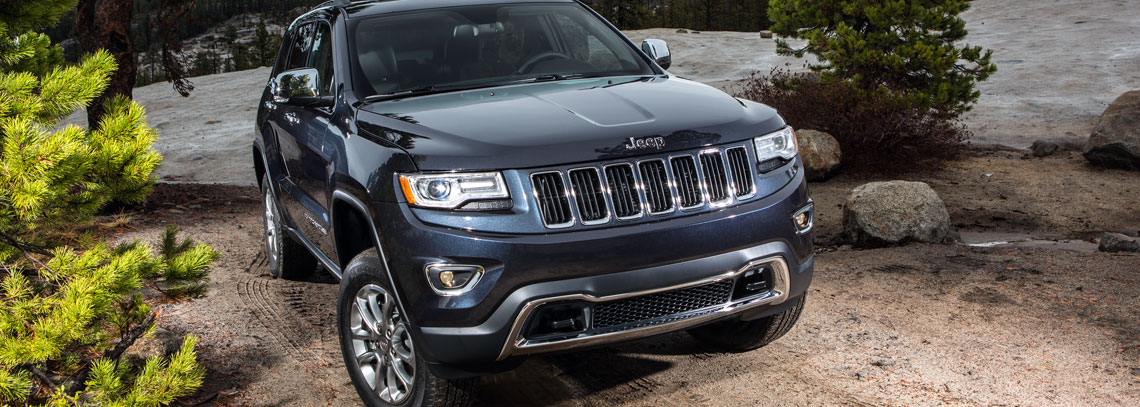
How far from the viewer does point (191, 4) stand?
10.6m

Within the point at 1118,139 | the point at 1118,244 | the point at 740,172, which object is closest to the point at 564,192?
the point at 740,172

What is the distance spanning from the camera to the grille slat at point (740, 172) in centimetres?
369

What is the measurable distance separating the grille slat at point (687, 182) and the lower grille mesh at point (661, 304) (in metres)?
0.33

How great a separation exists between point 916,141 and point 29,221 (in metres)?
9.89

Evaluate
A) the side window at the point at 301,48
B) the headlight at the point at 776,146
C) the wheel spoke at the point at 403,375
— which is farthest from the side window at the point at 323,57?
the headlight at the point at 776,146

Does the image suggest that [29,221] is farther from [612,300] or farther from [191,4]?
[191,4]

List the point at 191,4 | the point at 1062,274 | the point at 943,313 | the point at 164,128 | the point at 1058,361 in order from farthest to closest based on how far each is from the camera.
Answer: the point at 164,128, the point at 191,4, the point at 1062,274, the point at 943,313, the point at 1058,361

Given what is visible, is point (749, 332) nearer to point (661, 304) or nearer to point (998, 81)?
point (661, 304)

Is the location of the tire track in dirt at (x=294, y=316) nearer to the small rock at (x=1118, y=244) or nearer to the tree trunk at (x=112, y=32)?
the tree trunk at (x=112, y=32)

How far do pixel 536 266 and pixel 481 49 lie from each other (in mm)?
1977

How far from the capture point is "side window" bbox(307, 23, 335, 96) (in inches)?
190

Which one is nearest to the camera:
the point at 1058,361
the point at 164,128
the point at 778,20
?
the point at 1058,361

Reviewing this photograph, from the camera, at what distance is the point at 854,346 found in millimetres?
4766

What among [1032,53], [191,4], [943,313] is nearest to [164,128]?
[191,4]
